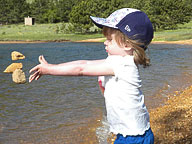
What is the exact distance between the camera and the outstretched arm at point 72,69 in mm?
2059

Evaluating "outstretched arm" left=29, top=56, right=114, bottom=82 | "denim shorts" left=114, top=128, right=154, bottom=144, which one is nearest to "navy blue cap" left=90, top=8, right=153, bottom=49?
"outstretched arm" left=29, top=56, right=114, bottom=82

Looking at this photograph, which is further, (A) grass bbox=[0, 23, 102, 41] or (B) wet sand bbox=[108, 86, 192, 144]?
(A) grass bbox=[0, 23, 102, 41]

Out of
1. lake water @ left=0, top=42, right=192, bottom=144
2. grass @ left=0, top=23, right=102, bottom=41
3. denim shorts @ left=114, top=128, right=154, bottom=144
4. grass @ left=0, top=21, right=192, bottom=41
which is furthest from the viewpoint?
grass @ left=0, top=23, right=102, bottom=41

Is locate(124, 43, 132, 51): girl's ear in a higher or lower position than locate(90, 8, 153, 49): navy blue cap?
lower

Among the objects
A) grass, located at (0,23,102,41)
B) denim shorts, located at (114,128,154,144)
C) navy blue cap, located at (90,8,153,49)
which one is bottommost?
grass, located at (0,23,102,41)

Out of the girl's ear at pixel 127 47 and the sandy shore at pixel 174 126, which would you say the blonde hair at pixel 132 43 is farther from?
the sandy shore at pixel 174 126

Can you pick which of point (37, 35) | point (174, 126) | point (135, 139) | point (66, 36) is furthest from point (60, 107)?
point (37, 35)

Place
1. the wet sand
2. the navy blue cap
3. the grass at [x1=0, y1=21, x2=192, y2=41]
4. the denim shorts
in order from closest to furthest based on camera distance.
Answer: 1. the navy blue cap
2. the denim shorts
3. the wet sand
4. the grass at [x1=0, y1=21, x2=192, y2=41]

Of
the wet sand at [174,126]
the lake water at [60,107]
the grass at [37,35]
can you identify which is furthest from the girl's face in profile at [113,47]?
the grass at [37,35]

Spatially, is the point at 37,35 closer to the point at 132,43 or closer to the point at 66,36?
the point at 66,36

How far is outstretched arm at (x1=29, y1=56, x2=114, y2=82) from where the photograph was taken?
81.0 inches

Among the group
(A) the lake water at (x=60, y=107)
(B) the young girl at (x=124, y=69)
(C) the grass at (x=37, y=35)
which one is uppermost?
(B) the young girl at (x=124, y=69)

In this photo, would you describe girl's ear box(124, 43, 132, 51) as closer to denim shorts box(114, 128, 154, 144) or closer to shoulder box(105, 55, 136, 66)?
shoulder box(105, 55, 136, 66)

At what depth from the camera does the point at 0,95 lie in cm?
1005
